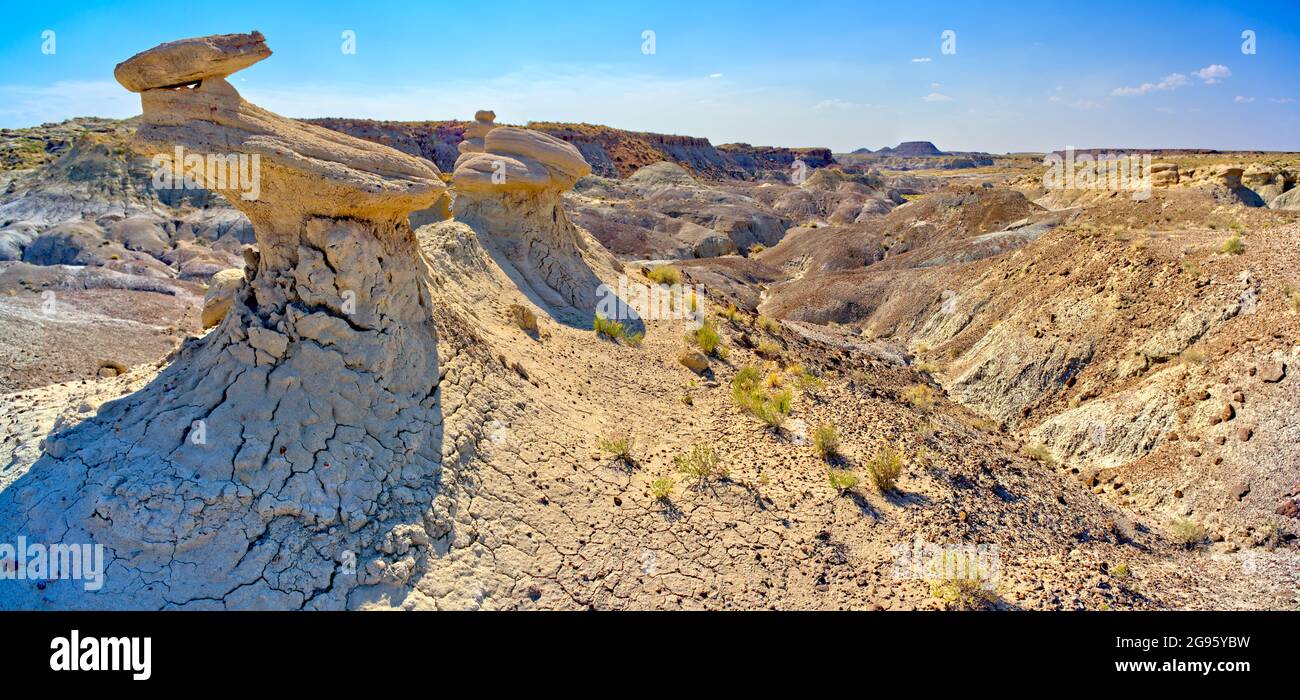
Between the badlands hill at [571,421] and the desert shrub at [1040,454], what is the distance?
140 millimetres

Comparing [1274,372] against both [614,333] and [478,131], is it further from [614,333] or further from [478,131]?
[478,131]

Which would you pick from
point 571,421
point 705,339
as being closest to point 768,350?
point 705,339

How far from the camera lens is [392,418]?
5363mm

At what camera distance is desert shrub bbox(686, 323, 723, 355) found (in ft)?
33.6

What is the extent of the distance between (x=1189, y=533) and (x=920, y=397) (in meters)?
4.33

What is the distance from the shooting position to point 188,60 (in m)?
4.80

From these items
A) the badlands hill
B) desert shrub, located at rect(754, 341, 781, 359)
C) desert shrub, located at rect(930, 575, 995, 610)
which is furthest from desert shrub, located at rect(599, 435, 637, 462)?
desert shrub, located at rect(754, 341, 781, 359)

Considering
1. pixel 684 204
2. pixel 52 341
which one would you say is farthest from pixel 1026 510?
pixel 684 204

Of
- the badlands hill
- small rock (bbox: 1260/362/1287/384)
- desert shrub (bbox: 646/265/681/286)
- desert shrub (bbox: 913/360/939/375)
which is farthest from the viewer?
desert shrub (bbox: 646/265/681/286)

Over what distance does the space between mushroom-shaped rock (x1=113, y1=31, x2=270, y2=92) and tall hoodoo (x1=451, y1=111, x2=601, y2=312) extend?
19.5 feet

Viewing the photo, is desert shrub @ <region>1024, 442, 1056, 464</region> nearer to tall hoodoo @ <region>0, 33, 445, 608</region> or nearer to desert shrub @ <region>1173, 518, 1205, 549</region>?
desert shrub @ <region>1173, 518, 1205, 549</region>

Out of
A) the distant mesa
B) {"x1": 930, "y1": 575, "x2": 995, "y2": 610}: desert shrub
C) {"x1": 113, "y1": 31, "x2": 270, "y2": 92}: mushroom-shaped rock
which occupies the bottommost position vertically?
{"x1": 930, "y1": 575, "x2": 995, "y2": 610}: desert shrub

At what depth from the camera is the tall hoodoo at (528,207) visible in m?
11.0

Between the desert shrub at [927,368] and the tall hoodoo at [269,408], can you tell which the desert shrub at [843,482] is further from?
Answer: the desert shrub at [927,368]
